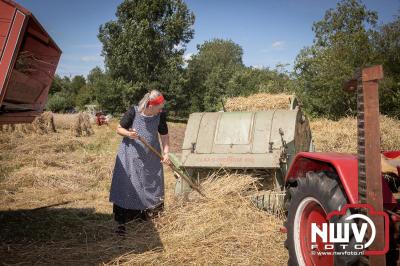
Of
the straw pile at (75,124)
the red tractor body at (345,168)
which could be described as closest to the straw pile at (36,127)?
the straw pile at (75,124)

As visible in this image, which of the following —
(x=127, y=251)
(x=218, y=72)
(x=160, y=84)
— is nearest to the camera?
(x=127, y=251)

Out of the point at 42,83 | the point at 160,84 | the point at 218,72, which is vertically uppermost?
the point at 218,72

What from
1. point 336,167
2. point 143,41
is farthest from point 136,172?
point 143,41

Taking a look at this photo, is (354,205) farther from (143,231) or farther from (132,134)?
(143,231)

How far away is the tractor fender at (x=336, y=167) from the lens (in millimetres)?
2459

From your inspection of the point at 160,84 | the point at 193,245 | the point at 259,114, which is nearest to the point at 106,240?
the point at 193,245

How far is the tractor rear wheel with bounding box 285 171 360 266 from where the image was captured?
2.64 metres

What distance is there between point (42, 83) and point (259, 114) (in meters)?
3.13

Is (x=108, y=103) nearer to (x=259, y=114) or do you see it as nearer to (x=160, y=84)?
(x=160, y=84)

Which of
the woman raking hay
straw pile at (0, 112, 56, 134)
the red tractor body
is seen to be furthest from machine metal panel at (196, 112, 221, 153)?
straw pile at (0, 112, 56, 134)

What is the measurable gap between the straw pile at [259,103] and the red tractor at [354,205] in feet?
13.4

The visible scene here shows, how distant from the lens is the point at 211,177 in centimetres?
537

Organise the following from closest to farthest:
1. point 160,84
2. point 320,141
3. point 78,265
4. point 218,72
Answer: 1. point 78,265
2. point 320,141
3. point 160,84
4. point 218,72

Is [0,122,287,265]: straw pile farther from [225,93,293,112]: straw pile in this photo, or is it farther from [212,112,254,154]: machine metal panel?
[225,93,293,112]: straw pile
